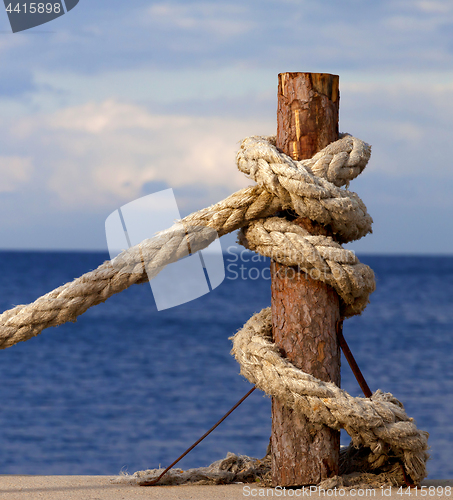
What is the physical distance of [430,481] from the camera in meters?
2.60

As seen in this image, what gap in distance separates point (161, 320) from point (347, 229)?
2300cm

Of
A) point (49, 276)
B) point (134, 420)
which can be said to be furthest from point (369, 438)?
point (49, 276)

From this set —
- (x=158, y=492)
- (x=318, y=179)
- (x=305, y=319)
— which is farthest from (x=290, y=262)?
(x=158, y=492)

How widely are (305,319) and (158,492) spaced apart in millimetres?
996

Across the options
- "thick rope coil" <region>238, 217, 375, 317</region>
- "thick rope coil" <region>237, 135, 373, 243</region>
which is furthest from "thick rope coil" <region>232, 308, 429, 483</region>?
"thick rope coil" <region>237, 135, 373, 243</region>

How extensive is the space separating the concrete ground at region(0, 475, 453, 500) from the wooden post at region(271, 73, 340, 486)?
12 centimetres

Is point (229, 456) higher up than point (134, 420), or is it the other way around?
point (229, 456)

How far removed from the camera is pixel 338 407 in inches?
86.5

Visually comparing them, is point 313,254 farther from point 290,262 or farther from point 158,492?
point 158,492

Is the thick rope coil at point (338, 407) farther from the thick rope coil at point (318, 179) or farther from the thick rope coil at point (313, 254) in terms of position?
the thick rope coil at point (318, 179)

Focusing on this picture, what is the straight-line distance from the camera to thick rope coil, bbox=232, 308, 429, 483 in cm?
221

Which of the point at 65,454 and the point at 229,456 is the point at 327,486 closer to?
the point at 229,456

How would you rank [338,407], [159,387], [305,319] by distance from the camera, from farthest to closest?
1. [159,387]
2. [305,319]
3. [338,407]

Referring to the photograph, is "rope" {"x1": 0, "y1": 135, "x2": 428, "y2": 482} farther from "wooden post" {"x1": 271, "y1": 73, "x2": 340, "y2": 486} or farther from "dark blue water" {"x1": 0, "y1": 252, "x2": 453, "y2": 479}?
"dark blue water" {"x1": 0, "y1": 252, "x2": 453, "y2": 479}
